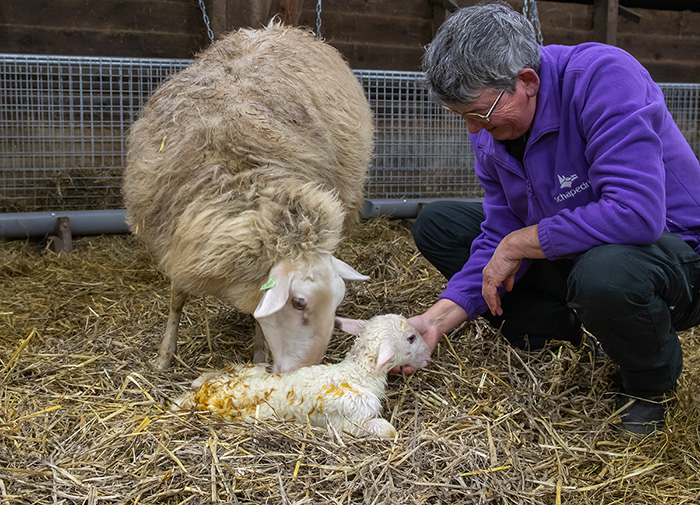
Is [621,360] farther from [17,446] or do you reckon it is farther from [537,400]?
[17,446]

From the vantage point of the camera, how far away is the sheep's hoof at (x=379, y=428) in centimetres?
225

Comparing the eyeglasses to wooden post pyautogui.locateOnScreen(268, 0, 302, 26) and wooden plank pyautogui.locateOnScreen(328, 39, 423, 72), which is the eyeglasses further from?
wooden plank pyautogui.locateOnScreen(328, 39, 423, 72)

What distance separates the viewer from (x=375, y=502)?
1.90m

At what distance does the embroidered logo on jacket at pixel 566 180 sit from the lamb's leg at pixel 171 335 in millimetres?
1835

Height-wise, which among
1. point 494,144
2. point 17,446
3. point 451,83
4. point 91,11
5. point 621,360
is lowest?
point 17,446

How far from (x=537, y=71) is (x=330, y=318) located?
1.28 meters

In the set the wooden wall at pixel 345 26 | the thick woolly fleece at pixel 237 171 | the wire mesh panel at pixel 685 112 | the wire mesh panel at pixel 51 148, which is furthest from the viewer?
the wire mesh panel at pixel 685 112

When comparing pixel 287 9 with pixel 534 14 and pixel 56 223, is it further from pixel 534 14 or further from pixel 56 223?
pixel 56 223

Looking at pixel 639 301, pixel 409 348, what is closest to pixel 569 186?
pixel 639 301

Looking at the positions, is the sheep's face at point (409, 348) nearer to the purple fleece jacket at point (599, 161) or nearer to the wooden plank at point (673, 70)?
the purple fleece jacket at point (599, 161)

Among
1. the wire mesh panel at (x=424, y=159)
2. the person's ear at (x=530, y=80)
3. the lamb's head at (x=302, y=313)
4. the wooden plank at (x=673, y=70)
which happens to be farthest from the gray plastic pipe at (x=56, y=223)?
the wooden plank at (x=673, y=70)

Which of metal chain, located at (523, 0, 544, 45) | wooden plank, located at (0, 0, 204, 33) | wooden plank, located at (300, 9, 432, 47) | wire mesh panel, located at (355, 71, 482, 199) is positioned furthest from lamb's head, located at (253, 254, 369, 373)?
wooden plank, located at (300, 9, 432, 47)

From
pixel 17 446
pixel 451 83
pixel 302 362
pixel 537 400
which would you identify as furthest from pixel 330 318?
pixel 17 446

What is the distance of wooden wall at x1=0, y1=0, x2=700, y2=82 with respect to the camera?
224 inches
